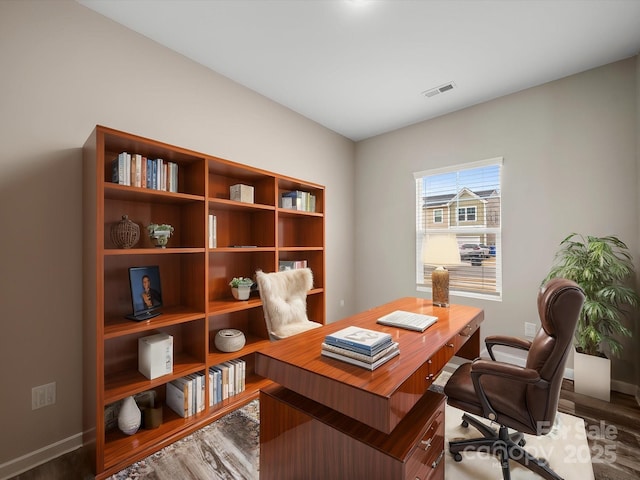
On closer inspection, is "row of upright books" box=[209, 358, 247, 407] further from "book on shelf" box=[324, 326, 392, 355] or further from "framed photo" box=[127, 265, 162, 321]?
"book on shelf" box=[324, 326, 392, 355]

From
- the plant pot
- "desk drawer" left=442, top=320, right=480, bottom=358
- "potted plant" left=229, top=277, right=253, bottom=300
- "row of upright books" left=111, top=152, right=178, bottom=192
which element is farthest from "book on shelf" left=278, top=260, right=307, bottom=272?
the plant pot

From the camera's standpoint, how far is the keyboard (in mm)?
1675

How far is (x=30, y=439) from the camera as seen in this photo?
165 cm

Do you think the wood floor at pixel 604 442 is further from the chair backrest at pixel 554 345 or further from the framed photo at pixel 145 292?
the framed photo at pixel 145 292

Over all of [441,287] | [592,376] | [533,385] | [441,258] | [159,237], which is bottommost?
[592,376]

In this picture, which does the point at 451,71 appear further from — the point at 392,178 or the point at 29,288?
the point at 29,288

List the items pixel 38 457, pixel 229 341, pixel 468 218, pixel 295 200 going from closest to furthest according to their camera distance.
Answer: pixel 38 457 → pixel 229 341 → pixel 295 200 → pixel 468 218

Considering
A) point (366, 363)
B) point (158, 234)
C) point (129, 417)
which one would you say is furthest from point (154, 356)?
point (366, 363)

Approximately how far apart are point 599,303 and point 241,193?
3127 millimetres

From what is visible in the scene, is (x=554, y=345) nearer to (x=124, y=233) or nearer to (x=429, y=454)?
(x=429, y=454)

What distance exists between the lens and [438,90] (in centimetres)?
293

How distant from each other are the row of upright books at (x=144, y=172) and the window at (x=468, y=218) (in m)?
2.84

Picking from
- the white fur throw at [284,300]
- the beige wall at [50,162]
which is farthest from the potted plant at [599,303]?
the beige wall at [50,162]

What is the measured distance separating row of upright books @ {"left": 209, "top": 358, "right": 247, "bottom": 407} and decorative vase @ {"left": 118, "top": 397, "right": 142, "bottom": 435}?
49 centimetres
